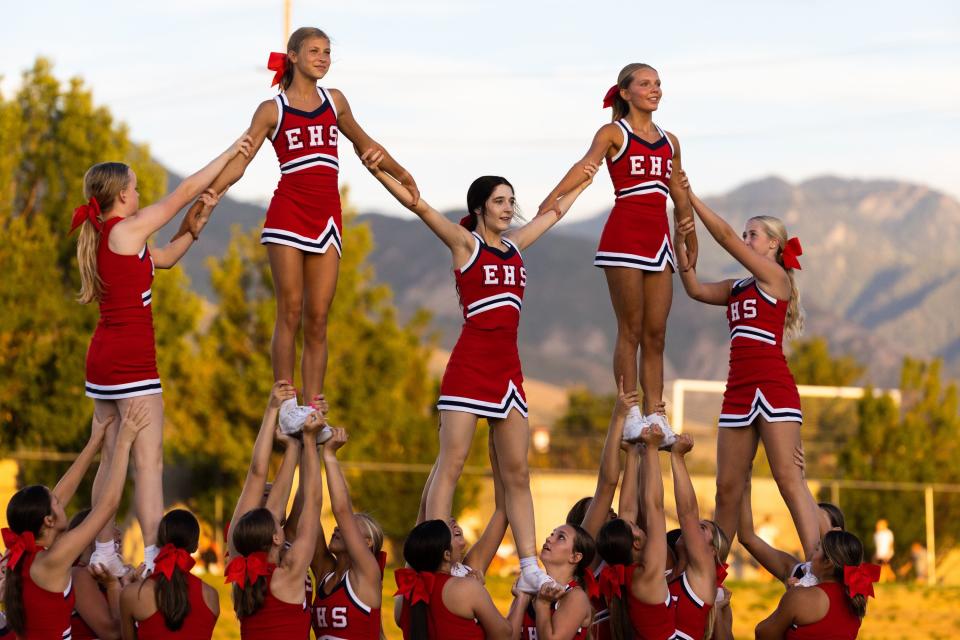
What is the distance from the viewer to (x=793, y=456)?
10680 millimetres

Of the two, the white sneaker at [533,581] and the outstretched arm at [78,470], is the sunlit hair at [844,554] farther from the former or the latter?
the outstretched arm at [78,470]

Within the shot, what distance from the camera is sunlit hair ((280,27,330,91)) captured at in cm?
991

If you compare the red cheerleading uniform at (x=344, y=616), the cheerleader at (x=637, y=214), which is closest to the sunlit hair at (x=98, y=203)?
the red cheerleading uniform at (x=344, y=616)

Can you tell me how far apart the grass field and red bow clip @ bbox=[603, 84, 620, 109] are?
27.1ft

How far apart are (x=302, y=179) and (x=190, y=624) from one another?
3143 millimetres

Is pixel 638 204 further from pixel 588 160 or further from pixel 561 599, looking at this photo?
pixel 561 599

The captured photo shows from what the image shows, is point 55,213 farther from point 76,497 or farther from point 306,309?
point 306,309

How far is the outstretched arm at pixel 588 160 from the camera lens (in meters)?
10.5

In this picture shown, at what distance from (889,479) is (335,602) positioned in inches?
1117

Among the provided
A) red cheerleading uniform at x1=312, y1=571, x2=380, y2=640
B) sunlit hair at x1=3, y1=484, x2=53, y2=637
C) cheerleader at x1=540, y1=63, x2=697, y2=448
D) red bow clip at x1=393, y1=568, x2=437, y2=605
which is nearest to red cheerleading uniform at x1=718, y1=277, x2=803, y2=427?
cheerleader at x1=540, y1=63, x2=697, y2=448

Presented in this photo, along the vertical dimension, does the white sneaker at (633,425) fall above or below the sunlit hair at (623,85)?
below

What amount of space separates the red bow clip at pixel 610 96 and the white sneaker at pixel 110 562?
4820 millimetres

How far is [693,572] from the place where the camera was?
9.52 meters

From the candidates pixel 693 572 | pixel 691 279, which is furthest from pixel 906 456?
pixel 693 572
